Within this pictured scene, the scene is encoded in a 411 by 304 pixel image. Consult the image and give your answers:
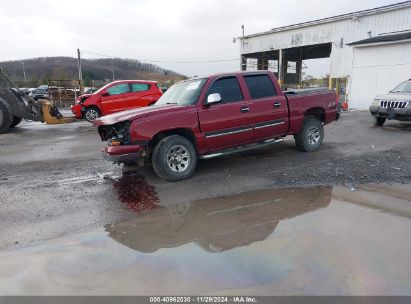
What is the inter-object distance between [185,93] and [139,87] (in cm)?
871

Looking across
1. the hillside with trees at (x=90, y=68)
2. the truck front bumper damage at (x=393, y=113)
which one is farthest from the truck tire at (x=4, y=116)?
the hillside with trees at (x=90, y=68)

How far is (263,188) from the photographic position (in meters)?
5.38

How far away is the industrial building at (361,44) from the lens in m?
18.6

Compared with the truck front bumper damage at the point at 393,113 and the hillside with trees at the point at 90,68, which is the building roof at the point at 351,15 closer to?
the truck front bumper damage at the point at 393,113

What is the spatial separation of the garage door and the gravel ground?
11.1m

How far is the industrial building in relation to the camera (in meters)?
18.6

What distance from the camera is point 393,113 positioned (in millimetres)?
10758

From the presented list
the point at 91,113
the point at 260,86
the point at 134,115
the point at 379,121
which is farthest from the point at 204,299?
the point at 91,113

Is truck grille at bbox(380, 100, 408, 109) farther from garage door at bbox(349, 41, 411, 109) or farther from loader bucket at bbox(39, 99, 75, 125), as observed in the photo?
loader bucket at bbox(39, 99, 75, 125)

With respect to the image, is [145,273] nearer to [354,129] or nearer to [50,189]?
[50,189]

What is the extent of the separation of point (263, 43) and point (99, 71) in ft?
271

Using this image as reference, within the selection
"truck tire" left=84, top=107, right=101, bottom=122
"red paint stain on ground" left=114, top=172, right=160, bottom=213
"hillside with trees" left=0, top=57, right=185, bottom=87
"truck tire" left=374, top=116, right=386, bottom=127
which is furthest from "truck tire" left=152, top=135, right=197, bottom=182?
"hillside with trees" left=0, top=57, right=185, bottom=87

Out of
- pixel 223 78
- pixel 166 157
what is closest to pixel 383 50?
pixel 223 78

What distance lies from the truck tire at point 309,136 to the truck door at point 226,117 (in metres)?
1.56
